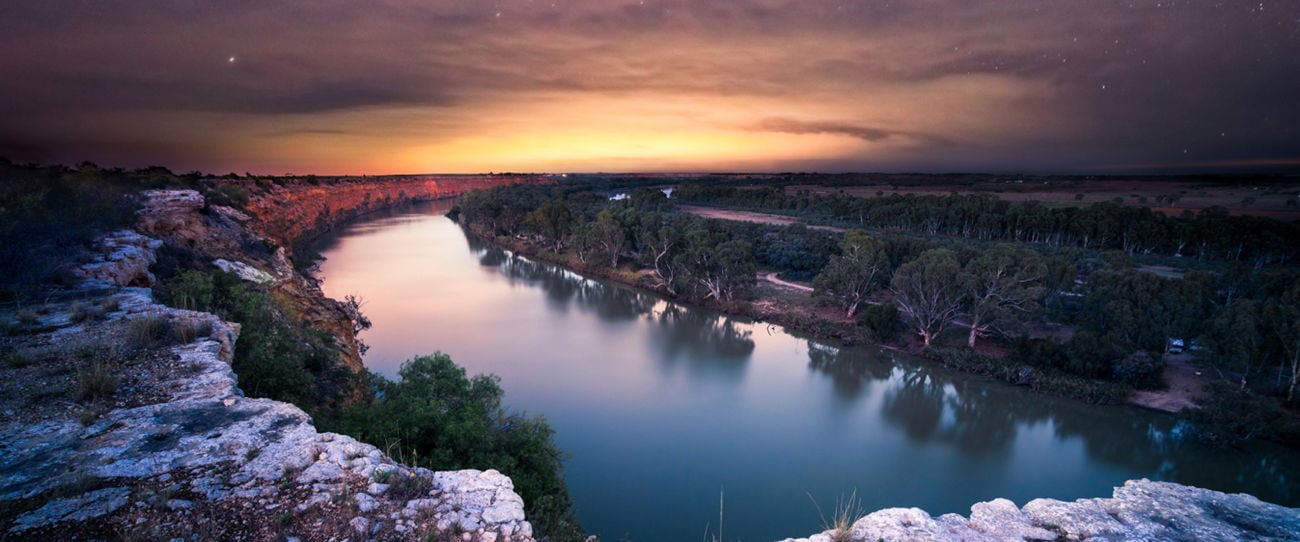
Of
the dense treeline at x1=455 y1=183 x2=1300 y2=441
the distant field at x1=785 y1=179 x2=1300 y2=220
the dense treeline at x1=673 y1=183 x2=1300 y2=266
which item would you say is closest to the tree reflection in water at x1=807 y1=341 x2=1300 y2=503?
the dense treeline at x1=455 y1=183 x2=1300 y2=441

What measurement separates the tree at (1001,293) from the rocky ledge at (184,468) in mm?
23959

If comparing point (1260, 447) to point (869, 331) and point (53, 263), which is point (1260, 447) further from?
point (53, 263)

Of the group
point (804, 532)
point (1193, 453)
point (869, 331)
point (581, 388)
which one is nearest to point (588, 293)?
point (581, 388)

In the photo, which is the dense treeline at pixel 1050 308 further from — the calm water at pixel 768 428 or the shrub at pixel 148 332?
the shrub at pixel 148 332

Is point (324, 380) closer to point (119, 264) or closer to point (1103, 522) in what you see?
point (119, 264)

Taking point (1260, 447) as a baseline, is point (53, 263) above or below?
Answer: above

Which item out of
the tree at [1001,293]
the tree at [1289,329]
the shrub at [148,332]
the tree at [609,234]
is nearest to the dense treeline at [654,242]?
the tree at [609,234]

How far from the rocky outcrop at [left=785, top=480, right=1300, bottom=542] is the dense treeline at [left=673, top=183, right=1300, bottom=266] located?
53486 mm

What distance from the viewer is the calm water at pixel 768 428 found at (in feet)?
45.1

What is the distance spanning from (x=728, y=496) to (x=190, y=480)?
468 inches

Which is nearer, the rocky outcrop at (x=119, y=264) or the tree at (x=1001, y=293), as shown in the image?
the rocky outcrop at (x=119, y=264)

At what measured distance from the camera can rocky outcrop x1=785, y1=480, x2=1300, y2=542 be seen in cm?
518

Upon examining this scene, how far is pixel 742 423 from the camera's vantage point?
57.4 feet

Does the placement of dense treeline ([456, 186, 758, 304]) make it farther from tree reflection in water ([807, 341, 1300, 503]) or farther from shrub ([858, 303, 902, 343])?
tree reflection in water ([807, 341, 1300, 503])
